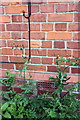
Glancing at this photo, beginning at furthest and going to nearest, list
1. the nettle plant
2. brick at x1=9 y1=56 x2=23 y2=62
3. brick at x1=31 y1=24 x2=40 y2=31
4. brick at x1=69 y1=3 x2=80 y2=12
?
brick at x1=9 y1=56 x2=23 y2=62 < brick at x1=31 y1=24 x2=40 y2=31 < brick at x1=69 y1=3 x2=80 y2=12 < the nettle plant

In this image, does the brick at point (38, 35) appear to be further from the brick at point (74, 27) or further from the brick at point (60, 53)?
the brick at point (74, 27)

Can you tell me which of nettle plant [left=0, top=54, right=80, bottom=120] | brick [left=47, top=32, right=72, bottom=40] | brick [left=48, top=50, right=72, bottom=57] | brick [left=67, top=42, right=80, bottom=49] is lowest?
nettle plant [left=0, top=54, right=80, bottom=120]

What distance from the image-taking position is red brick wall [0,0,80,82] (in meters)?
1.50

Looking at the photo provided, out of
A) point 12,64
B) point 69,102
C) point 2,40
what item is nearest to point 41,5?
point 2,40

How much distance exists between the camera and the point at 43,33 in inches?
61.8

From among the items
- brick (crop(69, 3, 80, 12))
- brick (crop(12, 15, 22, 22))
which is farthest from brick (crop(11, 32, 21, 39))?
brick (crop(69, 3, 80, 12))

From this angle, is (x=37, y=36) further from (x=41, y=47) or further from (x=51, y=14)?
(x=51, y=14)

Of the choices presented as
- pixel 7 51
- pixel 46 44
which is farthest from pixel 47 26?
pixel 7 51

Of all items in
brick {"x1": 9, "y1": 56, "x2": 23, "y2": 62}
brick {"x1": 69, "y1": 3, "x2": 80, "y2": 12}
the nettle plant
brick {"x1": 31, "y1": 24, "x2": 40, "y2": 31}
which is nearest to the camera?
the nettle plant

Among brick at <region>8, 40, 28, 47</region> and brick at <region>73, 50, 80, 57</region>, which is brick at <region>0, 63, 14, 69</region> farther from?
brick at <region>73, 50, 80, 57</region>

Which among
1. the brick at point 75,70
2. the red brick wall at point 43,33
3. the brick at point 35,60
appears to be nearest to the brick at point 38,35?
the red brick wall at point 43,33

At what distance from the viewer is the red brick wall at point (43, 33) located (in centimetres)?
150

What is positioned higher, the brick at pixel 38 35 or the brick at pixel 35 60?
the brick at pixel 38 35

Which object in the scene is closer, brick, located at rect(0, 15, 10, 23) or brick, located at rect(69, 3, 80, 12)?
brick, located at rect(69, 3, 80, 12)
